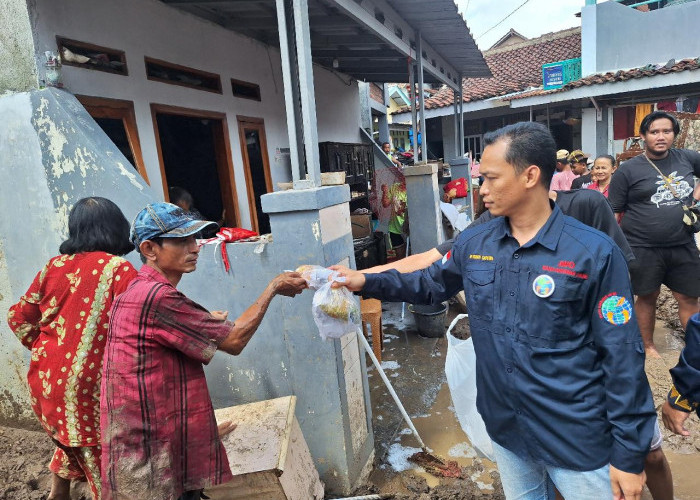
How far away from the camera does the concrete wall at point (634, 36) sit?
12.0 meters

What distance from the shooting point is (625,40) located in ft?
41.9

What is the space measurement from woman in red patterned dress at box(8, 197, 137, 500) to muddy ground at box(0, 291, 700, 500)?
1173 millimetres

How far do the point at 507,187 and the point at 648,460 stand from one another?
5.22ft

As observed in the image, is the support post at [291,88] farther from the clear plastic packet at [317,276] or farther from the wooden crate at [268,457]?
the wooden crate at [268,457]

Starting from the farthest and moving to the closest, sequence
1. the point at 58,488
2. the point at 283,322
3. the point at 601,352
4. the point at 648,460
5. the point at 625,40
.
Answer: the point at 625,40 < the point at 283,322 < the point at 58,488 < the point at 648,460 < the point at 601,352

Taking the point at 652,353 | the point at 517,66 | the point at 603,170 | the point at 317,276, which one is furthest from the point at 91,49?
the point at 517,66

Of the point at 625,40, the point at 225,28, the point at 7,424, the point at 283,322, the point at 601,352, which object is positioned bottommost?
the point at 7,424

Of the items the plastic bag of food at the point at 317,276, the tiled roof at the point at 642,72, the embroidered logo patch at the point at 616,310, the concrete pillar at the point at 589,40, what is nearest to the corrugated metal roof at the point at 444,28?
the plastic bag of food at the point at 317,276

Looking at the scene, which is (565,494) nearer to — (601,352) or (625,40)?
(601,352)

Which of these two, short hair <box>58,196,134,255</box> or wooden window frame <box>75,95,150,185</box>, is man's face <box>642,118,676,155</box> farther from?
wooden window frame <box>75,95,150,185</box>

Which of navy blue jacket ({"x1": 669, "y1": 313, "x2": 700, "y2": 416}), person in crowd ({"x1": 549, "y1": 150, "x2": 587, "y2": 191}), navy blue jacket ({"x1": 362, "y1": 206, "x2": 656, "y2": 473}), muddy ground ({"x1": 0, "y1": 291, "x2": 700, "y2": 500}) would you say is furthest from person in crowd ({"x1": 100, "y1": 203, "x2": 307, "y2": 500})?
person in crowd ({"x1": 549, "y1": 150, "x2": 587, "y2": 191})

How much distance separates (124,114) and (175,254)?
267cm

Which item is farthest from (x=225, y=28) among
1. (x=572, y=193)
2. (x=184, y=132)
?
(x=572, y=193)

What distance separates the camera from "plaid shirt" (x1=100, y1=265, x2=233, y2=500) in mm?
1673
